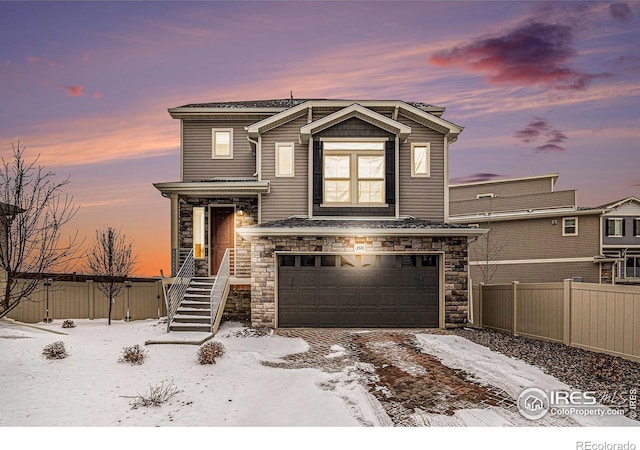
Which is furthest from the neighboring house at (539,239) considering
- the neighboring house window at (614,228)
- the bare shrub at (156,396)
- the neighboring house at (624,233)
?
the bare shrub at (156,396)

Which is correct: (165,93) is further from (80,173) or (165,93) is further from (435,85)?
(435,85)

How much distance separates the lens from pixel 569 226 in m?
19.6

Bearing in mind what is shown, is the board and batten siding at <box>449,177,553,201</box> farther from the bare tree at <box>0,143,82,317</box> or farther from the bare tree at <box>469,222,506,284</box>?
the bare tree at <box>0,143,82,317</box>

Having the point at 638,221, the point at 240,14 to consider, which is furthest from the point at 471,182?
the point at 240,14

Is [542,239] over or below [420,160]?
below

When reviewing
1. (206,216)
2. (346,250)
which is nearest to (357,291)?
(346,250)

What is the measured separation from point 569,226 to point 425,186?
13.6 meters

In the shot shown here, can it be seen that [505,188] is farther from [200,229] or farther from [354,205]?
[200,229]

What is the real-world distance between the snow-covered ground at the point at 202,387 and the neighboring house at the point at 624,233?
67.0 feet

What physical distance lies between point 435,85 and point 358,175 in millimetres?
3495

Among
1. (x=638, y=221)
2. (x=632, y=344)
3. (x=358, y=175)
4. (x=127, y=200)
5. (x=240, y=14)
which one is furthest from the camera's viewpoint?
(x=638, y=221)

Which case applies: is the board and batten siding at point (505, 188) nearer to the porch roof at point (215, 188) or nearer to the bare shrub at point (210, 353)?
the porch roof at point (215, 188)

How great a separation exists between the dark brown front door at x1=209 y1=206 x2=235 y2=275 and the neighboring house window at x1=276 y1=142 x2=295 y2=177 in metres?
2.41

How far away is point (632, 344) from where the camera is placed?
22.0 ft
